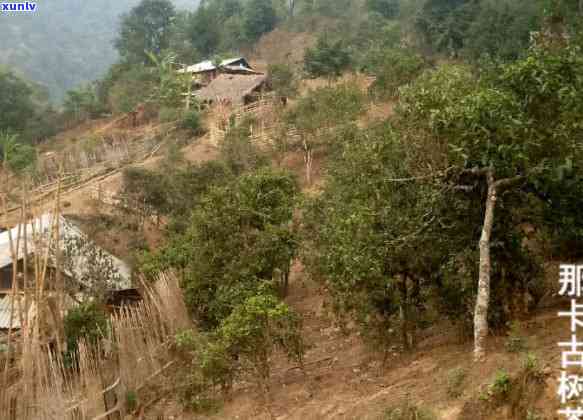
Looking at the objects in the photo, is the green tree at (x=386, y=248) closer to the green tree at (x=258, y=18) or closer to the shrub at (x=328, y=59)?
the shrub at (x=328, y=59)

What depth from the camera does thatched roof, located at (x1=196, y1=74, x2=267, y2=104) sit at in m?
29.8

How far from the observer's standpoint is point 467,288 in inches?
259

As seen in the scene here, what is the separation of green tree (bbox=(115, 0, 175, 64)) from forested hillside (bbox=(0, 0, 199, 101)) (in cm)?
1285

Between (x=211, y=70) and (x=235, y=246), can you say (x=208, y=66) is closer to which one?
(x=211, y=70)

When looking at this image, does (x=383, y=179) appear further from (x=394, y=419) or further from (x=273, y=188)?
(x=273, y=188)

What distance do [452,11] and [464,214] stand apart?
22.8 meters

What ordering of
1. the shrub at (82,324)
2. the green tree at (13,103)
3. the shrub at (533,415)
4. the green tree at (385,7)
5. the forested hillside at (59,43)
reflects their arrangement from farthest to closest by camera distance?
the forested hillside at (59,43) → the green tree at (385,7) → the green tree at (13,103) → the shrub at (82,324) → the shrub at (533,415)

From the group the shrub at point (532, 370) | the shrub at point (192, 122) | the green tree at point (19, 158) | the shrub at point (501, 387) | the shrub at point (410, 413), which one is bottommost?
the shrub at point (410, 413)

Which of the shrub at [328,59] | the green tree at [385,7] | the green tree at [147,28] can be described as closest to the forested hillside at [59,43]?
the green tree at [147,28]

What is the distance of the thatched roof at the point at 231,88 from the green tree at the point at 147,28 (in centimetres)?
1547

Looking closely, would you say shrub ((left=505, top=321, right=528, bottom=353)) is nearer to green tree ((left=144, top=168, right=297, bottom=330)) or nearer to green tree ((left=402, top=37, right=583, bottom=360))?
green tree ((left=402, top=37, right=583, bottom=360))

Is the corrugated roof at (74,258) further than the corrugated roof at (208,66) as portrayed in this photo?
No

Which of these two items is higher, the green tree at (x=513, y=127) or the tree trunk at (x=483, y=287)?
the green tree at (x=513, y=127)

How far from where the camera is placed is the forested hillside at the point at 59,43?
57.6 m
